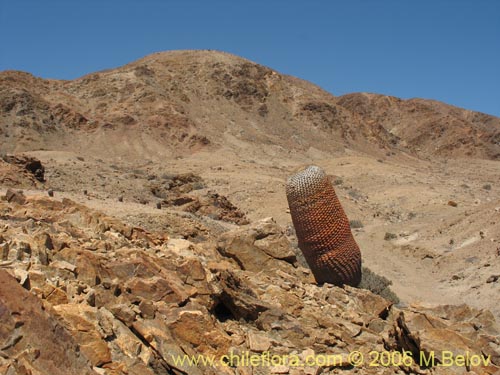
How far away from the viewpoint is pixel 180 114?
44.1 meters

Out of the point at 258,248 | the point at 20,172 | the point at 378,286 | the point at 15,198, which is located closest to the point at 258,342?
the point at 258,248

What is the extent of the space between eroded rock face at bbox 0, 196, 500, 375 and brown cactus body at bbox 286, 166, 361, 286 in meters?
0.83

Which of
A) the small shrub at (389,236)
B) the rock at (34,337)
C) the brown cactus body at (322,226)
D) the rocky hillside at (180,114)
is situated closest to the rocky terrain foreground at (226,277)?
the rock at (34,337)

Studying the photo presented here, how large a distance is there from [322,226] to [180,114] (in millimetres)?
36067

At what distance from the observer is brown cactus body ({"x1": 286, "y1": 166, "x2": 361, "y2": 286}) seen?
30.1 feet

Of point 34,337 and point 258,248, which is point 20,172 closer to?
point 258,248

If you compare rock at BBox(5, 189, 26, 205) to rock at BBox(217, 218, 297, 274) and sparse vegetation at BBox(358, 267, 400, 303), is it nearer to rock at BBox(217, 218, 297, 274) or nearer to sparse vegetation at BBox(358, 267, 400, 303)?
rock at BBox(217, 218, 297, 274)

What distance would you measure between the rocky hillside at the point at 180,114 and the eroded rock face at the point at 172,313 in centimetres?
3109

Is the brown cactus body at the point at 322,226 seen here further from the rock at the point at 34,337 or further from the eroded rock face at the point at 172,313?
the rock at the point at 34,337

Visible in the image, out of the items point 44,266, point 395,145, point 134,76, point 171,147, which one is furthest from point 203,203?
point 395,145

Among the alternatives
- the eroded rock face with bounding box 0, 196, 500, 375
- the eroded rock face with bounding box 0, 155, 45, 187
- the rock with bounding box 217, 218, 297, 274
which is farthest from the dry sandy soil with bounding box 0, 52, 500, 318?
the eroded rock face with bounding box 0, 196, 500, 375

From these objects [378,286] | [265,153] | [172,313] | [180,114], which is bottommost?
[378,286]

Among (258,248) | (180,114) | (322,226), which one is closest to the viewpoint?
(258,248)

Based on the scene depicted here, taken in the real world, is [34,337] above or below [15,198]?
below
